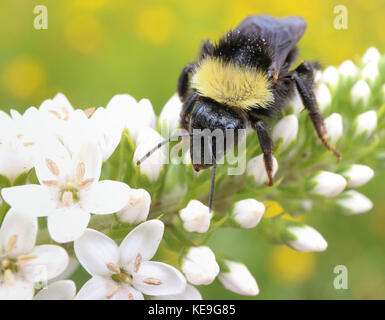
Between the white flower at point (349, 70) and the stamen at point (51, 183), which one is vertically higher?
the white flower at point (349, 70)

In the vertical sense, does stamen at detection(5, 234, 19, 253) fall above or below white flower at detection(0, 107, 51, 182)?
below

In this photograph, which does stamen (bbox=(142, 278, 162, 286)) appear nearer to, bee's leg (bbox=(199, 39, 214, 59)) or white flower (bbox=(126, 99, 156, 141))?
white flower (bbox=(126, 99, 156, 141))

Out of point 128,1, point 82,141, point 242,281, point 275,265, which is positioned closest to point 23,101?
point 128,1

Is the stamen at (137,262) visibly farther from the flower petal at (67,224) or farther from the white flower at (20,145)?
the white flower at (20,145)

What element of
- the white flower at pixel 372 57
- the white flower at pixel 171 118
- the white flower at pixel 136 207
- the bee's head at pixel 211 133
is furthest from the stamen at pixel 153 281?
the white flower at pixel 372 57

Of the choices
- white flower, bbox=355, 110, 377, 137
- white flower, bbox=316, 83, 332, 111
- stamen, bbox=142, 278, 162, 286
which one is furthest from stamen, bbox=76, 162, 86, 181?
white flower, bbox=355, 110, 377, 137

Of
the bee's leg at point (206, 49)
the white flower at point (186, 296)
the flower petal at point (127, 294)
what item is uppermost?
the bee's leg at point (206, 49)

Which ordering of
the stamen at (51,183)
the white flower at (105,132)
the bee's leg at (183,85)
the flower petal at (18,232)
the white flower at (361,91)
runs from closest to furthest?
1. the flower petal at (18,232)
2. the stamen at (51,183)
3. the white flower at (105,132)
4. the white flower at (361,91)
5. the bee's leg at (183,85)
